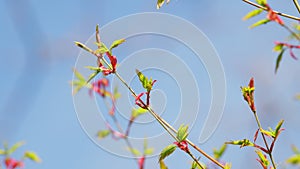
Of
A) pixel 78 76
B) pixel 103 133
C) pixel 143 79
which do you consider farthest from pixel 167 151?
pixel 103 133

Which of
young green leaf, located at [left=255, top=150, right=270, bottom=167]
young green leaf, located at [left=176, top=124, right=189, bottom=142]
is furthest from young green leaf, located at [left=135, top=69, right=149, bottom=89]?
young green leaf, located at [left=255, top=150, right=270, bottom=167]

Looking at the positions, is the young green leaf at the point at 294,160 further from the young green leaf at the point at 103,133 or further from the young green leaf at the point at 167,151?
the young green leaf at the point at 103,133

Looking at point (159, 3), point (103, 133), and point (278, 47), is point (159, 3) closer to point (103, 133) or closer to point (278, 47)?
point (278, 47)

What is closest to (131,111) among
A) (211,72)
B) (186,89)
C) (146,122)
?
(146,122)

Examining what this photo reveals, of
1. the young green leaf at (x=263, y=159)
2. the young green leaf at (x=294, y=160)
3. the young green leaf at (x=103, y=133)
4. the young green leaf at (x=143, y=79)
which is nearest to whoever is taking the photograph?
the young green leaf at (x=294, y=160)

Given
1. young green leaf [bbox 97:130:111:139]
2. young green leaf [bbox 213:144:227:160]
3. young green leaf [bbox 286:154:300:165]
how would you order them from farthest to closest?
young green leaf [bbox 97:130:111:139], young green leaf [bbox 213:144:227:160], young green leaf [bbox 286:154:300:165]

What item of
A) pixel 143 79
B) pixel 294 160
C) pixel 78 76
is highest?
pixel 78 76

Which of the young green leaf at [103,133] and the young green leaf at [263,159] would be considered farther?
the young green leaf at [103,133]

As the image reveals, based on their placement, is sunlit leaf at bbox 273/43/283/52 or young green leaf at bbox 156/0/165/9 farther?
young green leaf at bbox 156/0/165/9

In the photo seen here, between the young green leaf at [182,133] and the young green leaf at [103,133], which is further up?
the young green leaf at [103,133]

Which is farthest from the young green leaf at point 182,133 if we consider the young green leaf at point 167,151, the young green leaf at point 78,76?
the young green leaf at point 78,76

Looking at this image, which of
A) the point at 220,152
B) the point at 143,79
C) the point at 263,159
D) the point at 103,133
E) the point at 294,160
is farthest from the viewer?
the point at 103,133

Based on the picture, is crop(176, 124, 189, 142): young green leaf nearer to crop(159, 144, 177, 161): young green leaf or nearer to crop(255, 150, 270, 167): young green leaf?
crop(159, 144, 177, 161): young green leaf
